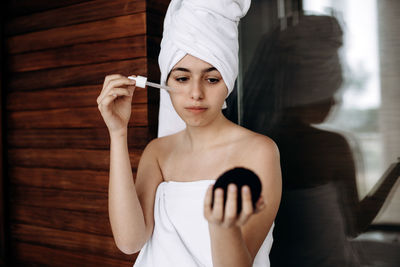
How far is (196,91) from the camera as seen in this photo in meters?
1.25

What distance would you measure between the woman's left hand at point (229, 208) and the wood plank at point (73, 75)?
104cm

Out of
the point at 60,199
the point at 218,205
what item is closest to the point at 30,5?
the point at 60,199

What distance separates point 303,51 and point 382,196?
679mm

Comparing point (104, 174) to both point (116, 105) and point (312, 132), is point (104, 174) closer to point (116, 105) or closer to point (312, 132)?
point (116, 105)

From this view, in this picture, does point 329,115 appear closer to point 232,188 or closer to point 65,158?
point 232,188

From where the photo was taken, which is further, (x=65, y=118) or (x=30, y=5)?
(x=30, y=5)

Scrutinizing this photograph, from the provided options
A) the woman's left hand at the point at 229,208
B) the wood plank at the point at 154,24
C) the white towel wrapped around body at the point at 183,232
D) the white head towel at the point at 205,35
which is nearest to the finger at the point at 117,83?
the white head towel at the point at 205,35

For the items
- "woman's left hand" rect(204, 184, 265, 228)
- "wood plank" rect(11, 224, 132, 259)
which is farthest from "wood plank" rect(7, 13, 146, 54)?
"woman's left hand" rect(204, 184, 265, 228)

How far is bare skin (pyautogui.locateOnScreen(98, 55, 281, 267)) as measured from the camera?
1242 millimetres

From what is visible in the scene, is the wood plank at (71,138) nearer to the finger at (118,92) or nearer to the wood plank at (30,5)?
the finger at (118,92)

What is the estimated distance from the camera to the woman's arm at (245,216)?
78cm

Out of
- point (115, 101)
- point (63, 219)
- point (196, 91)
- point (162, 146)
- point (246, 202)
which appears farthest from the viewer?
point (63, 219)

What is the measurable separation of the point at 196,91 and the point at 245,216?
555 millimetres

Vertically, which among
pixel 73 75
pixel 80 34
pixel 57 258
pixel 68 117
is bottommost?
pixel 57 258
